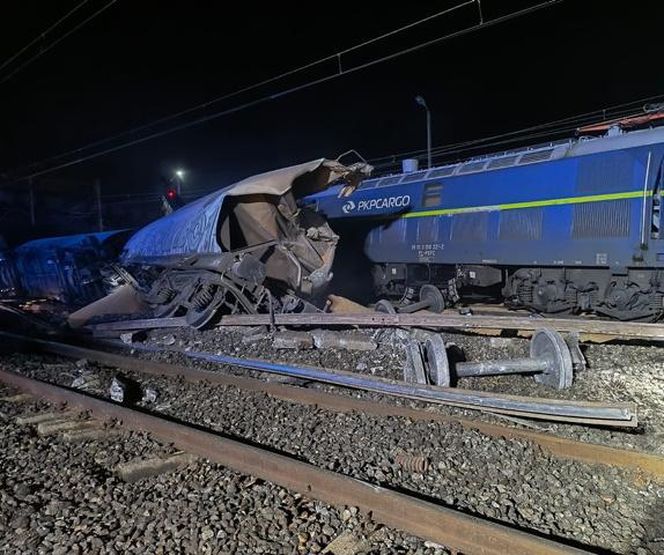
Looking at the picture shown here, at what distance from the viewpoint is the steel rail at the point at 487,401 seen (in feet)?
14.0

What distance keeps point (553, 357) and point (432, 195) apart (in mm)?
8794

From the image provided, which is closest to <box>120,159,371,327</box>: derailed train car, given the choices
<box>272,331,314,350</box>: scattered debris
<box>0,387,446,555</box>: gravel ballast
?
<box>272,331,314,350</box>: scattered debris

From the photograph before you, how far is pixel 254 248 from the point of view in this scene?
1042cm

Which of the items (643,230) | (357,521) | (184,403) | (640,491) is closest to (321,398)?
(184,403)

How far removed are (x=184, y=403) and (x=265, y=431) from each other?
1.45m

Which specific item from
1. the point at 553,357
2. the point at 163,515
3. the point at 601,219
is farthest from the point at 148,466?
the point at 601,219

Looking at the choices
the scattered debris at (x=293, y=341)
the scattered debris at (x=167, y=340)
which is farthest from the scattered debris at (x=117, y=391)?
the scattered debris at (x=167, y=340)

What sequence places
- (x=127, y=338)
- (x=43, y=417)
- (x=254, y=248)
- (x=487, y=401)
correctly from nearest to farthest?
(x=487, y=401)
(x=43, y=417)
(x=254, y=248)
(x=127, y=338)

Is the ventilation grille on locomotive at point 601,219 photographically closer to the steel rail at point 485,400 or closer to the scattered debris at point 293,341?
the scattered debris at point 293,341

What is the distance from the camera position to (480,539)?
2783 millimetres

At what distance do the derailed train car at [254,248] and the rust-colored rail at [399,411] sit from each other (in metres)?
2.42

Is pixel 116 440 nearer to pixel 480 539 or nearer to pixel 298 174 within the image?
pixel 480 539

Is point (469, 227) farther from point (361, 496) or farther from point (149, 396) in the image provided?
point (361, 496)

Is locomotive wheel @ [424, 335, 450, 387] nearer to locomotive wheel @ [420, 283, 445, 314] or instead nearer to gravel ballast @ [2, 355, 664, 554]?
gravel ballast @ [2, 355, 664, 554]
